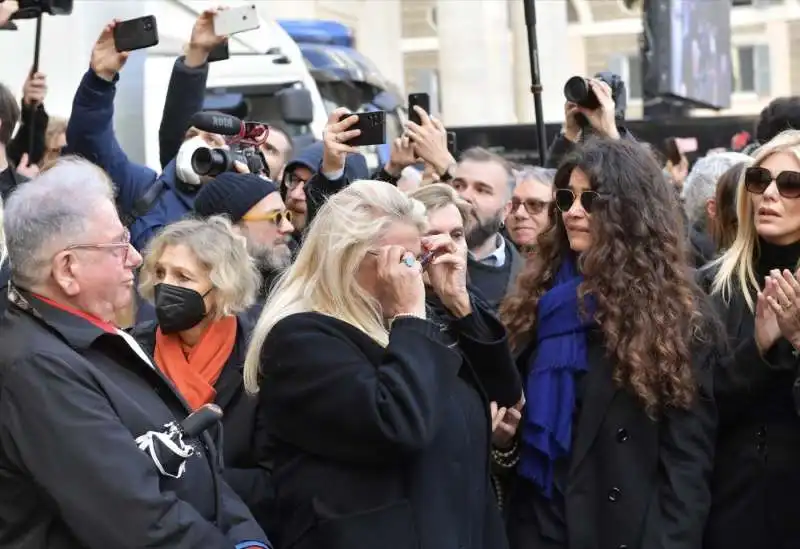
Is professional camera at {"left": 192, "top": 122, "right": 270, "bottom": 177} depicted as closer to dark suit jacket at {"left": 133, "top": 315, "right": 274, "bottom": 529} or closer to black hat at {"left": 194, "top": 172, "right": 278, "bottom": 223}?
black hat at {"left": 194, "top": 172, "right": 278, "bottom": 223}

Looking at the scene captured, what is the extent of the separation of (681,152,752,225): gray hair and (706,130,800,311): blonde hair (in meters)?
2.12

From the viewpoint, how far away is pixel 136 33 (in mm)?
6207

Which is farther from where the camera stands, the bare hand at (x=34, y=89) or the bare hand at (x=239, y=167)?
the bare hand at (x=34, y=89)

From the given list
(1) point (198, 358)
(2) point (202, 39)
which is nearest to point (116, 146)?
(2) point (202, 39)

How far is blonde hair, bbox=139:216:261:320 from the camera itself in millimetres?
4836

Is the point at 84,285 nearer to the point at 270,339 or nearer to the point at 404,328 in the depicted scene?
the point at 270,339

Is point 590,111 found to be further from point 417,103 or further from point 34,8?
point 34,8

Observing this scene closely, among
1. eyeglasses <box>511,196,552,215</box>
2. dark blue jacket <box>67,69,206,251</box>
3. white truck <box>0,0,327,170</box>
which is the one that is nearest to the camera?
dark blue jacket <box>67,69,206,251</box>

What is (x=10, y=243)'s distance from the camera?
3.71 meters

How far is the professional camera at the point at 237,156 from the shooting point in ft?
20.1

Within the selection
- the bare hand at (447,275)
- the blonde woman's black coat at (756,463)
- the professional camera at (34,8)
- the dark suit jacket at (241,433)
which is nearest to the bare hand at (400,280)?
the bare hand at (447,275)

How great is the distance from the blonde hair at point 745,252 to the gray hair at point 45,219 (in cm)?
200

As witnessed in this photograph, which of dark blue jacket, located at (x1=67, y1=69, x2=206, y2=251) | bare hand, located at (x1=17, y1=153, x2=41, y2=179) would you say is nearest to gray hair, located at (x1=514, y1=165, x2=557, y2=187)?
dark blue jacket, located at (x1=67, y1=69, x2=206, y2=251)

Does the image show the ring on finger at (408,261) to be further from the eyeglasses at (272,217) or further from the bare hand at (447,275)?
the eyeglasses at (272,217)
